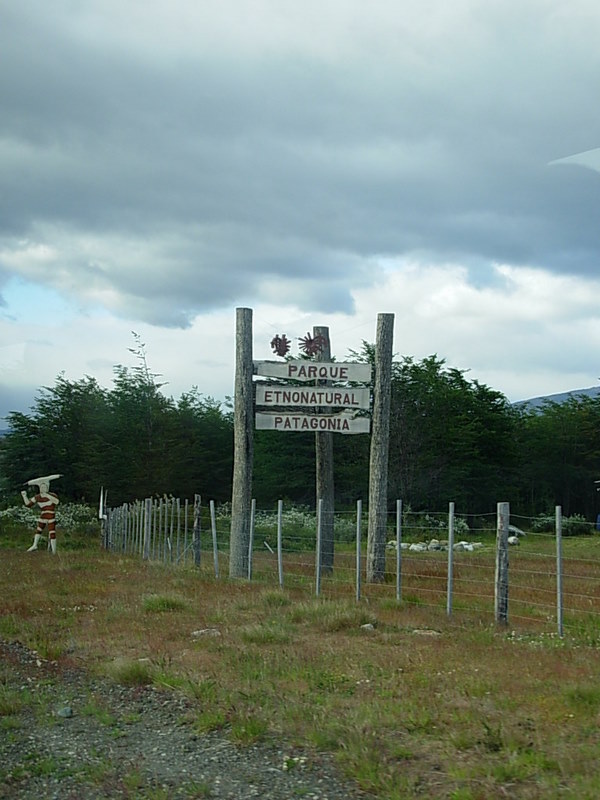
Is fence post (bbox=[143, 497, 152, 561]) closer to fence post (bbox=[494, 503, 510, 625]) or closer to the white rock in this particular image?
the white rock

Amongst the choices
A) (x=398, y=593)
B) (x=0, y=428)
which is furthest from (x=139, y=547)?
(x=0, y=428)

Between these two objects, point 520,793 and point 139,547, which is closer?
point 520,793

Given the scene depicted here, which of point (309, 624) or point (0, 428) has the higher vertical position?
point (0, 428)

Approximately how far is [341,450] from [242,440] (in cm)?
2985

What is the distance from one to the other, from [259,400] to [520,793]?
13.6 metres

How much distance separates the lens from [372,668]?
9336 millimetres

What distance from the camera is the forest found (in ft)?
157

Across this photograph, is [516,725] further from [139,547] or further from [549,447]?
[549,447]

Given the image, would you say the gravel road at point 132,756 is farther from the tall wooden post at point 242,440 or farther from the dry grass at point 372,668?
the tall wooden post at point 242,440

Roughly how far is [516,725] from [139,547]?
76.5ft

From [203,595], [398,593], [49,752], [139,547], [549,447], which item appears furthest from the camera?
[549,447]

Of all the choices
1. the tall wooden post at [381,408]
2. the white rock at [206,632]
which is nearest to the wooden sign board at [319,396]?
the tall wooden post at [381,408]

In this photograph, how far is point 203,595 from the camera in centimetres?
1572

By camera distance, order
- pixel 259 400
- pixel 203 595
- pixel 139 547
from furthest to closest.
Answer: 1. pixel 139 547
2. pixel 259 400
3. pixel 203 595
